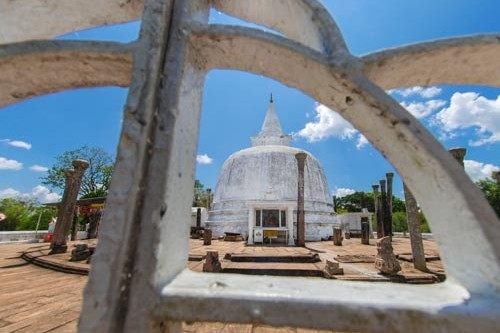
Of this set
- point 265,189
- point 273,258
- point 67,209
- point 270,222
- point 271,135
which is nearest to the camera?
point 273,258

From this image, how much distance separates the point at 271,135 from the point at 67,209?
61.1 feet

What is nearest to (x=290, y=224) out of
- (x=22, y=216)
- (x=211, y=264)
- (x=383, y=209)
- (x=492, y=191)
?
(x=383, y=209)

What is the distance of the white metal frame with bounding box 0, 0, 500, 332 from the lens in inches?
24.9

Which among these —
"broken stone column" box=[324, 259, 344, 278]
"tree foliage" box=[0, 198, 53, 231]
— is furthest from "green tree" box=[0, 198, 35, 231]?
"broken stone column" box=[324, 259, 344, 278]

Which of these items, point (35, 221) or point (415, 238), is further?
point (35, 221)

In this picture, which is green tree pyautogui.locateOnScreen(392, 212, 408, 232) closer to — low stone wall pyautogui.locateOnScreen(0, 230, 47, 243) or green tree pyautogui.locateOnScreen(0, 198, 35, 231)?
low stone wall pyautogui.locateOnScreen(0, 230, 47, 243)

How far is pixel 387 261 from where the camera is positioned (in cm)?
410

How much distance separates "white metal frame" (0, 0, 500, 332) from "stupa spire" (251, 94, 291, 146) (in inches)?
877

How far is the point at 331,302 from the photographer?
629mm

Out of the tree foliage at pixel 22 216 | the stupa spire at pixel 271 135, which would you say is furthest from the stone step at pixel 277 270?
the tree foliage at pixel 22 216

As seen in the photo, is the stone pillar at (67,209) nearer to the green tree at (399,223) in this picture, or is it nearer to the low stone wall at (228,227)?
the low stone wall at (228,227)

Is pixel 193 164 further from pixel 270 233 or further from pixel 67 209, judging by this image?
pixel 270 233

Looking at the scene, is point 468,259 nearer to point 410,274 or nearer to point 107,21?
point 107,21

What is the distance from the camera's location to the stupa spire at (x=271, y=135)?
23312 millimetres
